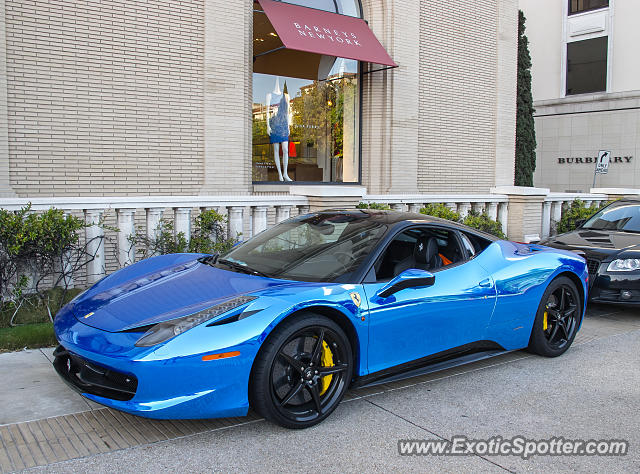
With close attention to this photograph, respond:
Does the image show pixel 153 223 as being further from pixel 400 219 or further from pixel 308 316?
pixel 308 316

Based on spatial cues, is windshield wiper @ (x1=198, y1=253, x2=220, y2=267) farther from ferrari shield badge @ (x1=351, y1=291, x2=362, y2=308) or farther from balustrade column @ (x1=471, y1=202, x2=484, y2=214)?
balustrade column @ (x1=471, y1=202, x2=484, y2=214)

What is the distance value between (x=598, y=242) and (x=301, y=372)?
19.2 feet

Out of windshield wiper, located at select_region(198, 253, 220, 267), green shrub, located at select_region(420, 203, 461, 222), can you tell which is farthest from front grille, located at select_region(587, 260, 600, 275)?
windshield wiper, located at select_region(198, 253, 220, 267)

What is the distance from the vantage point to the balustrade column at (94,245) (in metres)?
7.42

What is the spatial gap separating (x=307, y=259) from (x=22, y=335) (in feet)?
10.1

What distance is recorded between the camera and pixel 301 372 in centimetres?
391

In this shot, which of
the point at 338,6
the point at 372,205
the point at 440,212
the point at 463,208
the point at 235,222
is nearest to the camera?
the point at 235,222

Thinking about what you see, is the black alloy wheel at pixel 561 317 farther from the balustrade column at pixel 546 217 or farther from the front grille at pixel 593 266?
the balustrade column at pixel 546 217

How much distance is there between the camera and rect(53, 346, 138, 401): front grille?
3590 millimetres

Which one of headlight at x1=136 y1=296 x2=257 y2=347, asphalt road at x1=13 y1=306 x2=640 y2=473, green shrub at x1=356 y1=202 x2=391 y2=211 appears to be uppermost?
green shrub at x1=356 y1=202 x2=391 y2=211

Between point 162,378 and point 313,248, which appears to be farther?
point 313,248

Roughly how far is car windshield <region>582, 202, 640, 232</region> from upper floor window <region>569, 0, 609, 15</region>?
20843 mm

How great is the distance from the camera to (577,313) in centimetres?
601

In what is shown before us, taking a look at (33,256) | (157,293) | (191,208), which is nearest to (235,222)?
(191,208)
